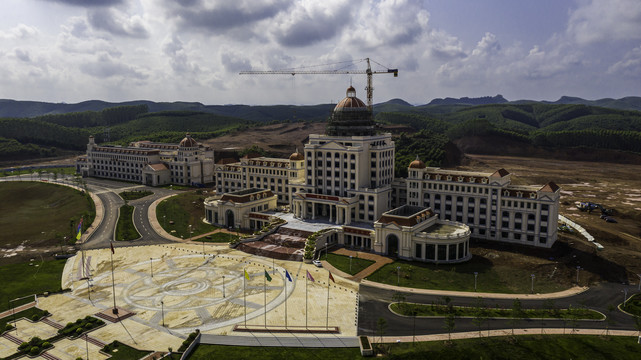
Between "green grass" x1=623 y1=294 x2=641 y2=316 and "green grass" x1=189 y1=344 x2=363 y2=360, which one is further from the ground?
"green grass" x1=623 y1=294 x2=641 y2=316

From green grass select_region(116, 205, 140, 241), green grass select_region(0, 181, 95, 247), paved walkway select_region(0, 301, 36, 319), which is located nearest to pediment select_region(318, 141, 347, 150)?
green grass select_region(116, 205, 140, 241)

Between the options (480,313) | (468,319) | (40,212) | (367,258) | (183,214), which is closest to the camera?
(480,313)

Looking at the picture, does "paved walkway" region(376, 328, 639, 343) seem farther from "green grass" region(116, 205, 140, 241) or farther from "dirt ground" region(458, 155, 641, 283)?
"green grass" region(116, 205, 140, 241)

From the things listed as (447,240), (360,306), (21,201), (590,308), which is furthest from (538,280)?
(21,201)

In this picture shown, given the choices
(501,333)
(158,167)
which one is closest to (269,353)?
(501,333)

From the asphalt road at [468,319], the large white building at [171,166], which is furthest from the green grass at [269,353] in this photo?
the large white building at [171,166]

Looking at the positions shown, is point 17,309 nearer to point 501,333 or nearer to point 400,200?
point 501,333
